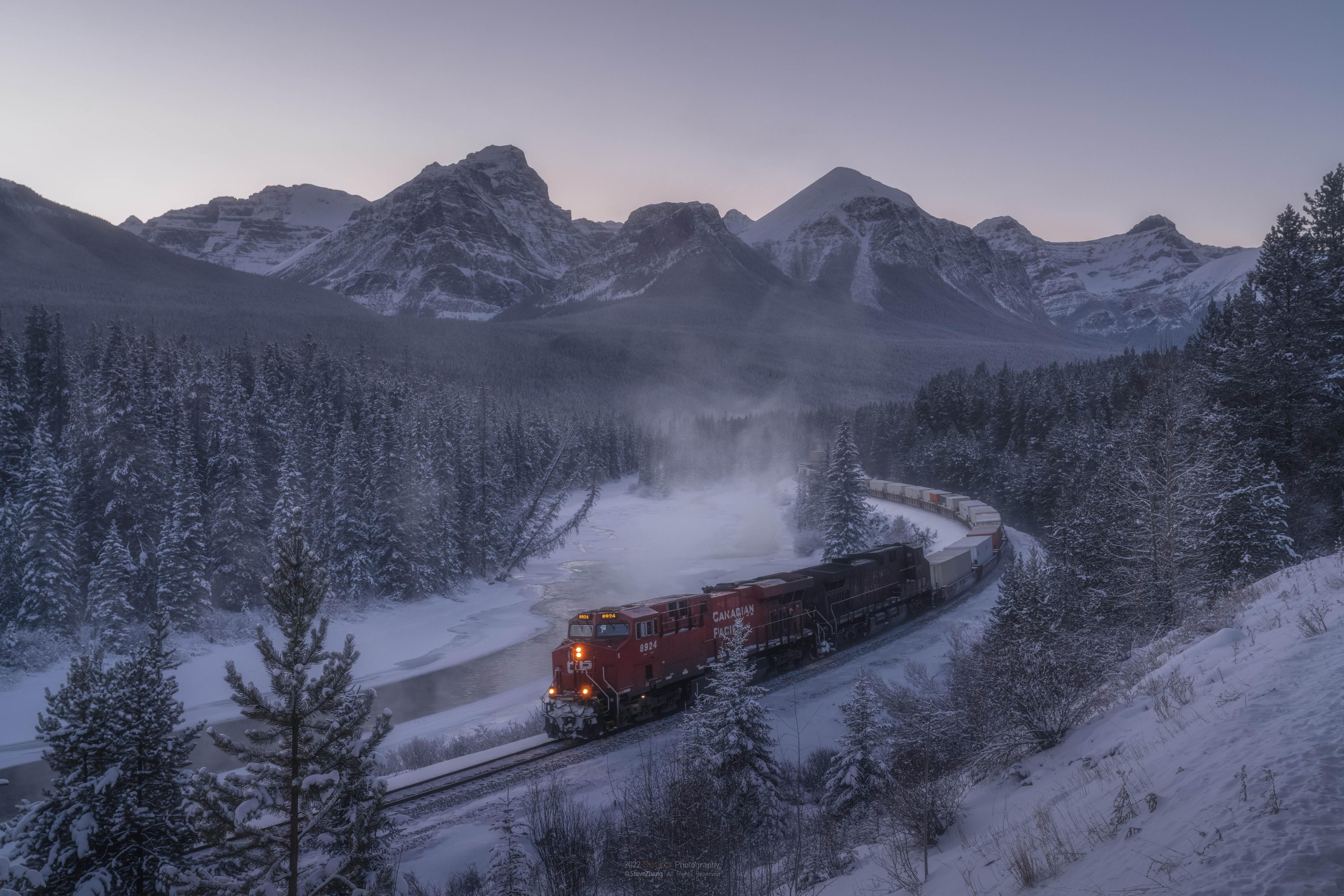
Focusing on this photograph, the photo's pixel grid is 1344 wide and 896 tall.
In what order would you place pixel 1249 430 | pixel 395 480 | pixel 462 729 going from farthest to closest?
pixel 395 480, pixel 1249 430, pixel 462 729

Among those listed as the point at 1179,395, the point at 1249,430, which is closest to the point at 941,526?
the point at 1249,430

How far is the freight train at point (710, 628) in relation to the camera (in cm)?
2316

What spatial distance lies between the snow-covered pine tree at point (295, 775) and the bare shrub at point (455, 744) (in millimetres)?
14275

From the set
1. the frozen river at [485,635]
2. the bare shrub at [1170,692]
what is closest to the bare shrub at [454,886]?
the bare shrub at [1170,692]

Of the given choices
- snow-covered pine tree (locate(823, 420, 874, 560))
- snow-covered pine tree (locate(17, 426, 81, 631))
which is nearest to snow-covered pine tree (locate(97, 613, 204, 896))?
snow-covered pine tree (locate(17, 426, 81, 631))

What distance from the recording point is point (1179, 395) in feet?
77.8

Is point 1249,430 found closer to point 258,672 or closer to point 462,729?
point 462,729

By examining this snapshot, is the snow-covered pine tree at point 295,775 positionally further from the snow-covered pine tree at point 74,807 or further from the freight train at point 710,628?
the freight train at point 710,628

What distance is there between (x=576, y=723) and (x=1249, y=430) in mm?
33577

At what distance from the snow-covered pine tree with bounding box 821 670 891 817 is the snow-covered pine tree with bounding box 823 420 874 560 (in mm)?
39450

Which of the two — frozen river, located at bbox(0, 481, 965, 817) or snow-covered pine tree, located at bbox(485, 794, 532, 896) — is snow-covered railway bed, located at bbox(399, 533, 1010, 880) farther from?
frozen river, located at bbox(0, 481, 965, 817)

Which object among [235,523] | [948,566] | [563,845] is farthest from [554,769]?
[235,523]

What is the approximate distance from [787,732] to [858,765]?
8.97 meters

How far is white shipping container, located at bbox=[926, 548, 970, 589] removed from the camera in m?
41.8
